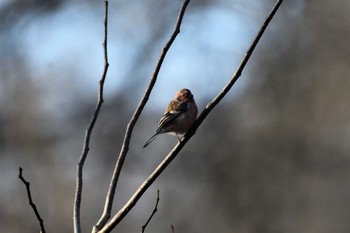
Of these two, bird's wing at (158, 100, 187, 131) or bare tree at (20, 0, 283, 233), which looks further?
bird's wing at (158, 100, 187, 131)

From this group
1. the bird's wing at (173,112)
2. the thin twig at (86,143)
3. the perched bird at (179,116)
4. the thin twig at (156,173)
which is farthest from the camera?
the bird's wing at (173,112)

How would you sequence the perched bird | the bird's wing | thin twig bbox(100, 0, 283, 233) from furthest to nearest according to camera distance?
the bird's wing < the perched bird < thin twig bbox(100, 0, 283, 233)

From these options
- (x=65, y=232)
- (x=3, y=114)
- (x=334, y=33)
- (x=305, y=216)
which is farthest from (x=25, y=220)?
(x=334, y=33)

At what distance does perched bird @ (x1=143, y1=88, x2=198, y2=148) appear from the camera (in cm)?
512

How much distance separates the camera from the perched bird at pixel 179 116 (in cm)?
512

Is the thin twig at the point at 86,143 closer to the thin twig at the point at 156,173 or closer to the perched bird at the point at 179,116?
the thin twig at the point at 156,173

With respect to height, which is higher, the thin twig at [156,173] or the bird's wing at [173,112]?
the bird's wing at [173,112]

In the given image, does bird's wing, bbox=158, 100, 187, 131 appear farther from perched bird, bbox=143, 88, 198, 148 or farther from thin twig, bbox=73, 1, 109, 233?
thin twig, bbox=73, 1, 109, 233

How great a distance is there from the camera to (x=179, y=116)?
521cm

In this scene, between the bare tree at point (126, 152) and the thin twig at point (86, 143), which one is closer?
the bare tree at point (126, 152)

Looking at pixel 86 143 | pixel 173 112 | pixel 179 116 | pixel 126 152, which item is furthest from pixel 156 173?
pixel 173 112

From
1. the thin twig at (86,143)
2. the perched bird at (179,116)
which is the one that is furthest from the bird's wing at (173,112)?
the thin twig at (86,143)

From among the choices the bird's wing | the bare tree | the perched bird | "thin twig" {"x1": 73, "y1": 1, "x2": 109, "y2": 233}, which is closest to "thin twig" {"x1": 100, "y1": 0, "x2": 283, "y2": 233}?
the bare tree

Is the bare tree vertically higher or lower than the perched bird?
lower
